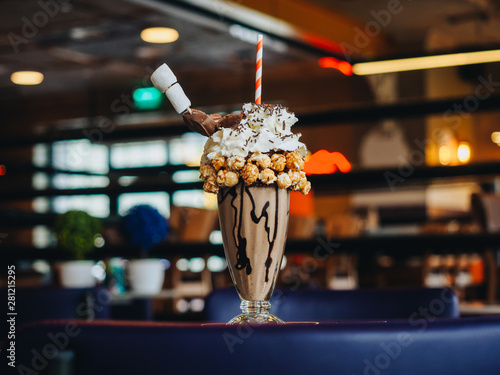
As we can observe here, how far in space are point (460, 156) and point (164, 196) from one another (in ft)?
18.4

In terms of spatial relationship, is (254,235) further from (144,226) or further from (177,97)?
(144,226)

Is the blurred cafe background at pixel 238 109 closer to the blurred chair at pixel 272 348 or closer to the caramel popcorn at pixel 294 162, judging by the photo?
the caramel popcorn at pixel 294 162

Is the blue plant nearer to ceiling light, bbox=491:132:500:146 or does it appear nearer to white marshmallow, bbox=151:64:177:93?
white marshmallow, bbox=151:64:177:93

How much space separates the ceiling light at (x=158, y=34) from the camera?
720 centimetres

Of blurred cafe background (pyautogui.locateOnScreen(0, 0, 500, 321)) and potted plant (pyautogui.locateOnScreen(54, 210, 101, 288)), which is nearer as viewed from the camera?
potted plant (pyautogui.locateOnScreen(54, 210, 101, 288))

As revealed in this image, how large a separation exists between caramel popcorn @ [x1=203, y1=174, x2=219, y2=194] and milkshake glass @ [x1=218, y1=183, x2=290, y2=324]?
0.04 feet

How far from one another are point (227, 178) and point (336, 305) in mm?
594

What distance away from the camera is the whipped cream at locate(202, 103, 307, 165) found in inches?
45.6

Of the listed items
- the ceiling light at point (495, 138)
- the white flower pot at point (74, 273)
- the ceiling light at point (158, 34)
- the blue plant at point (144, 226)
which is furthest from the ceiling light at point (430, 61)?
the ceiling light at point (495, 138)

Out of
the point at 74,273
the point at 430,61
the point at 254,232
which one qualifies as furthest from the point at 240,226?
the point at 430,61

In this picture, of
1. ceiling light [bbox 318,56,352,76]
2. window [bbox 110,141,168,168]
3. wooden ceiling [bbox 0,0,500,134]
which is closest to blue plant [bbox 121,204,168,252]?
wooden ceiling [bbox 0,0,500,134]

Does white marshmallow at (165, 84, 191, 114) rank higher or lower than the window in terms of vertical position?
lower

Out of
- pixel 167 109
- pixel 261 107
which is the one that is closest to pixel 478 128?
pixel 167 109

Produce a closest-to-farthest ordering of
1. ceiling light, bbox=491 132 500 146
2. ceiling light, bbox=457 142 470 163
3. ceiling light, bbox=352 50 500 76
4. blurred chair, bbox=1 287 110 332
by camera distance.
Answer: blurred chair, bbox=1 287 110 332 → ceiling light, bbox=352 50 500 76 → ceiling light, bbox=457 142 470 163 → ceiling light, bbox=491 132 500 146
